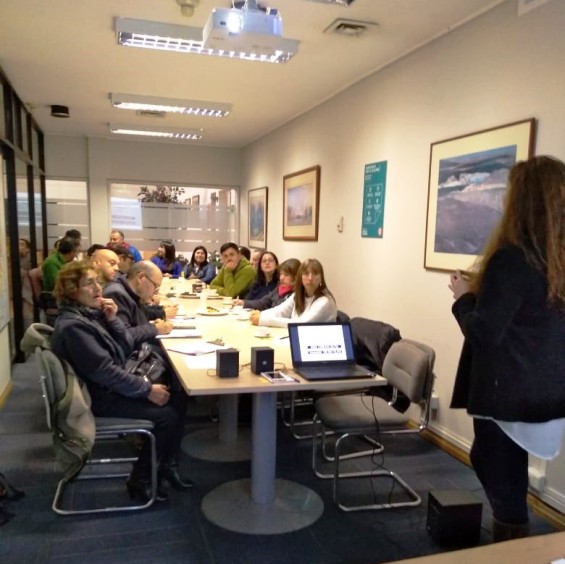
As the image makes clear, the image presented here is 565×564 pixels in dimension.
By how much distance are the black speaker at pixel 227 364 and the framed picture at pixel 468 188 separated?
1620mm

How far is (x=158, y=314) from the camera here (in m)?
3.51

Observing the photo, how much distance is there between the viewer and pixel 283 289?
4.09 m

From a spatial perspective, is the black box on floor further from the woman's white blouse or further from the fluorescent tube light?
the fluorescent tube light

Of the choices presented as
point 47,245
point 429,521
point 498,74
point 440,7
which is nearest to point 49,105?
point 47,245

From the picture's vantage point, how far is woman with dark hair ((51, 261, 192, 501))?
7.54 ft

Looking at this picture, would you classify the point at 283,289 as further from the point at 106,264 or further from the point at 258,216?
the point at 258,216

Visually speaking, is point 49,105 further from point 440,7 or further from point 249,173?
point 440,7

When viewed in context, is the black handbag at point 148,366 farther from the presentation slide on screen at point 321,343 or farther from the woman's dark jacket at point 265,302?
the woman's dark jacket at point 265,302

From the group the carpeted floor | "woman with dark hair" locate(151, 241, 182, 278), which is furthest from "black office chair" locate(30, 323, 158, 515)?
"woman with dark hair" locate(151, 241, 182, 278)

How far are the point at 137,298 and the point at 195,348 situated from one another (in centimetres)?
82

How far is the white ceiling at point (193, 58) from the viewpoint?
116 inches

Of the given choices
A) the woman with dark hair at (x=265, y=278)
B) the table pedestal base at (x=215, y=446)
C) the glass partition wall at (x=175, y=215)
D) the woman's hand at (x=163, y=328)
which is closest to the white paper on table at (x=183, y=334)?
the woman's hand at (x=163, y=328)

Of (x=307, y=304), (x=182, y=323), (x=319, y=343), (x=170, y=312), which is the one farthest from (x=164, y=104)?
(x=319, y=343)

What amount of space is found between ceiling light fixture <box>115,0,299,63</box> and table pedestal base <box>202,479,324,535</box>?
7.56ft
